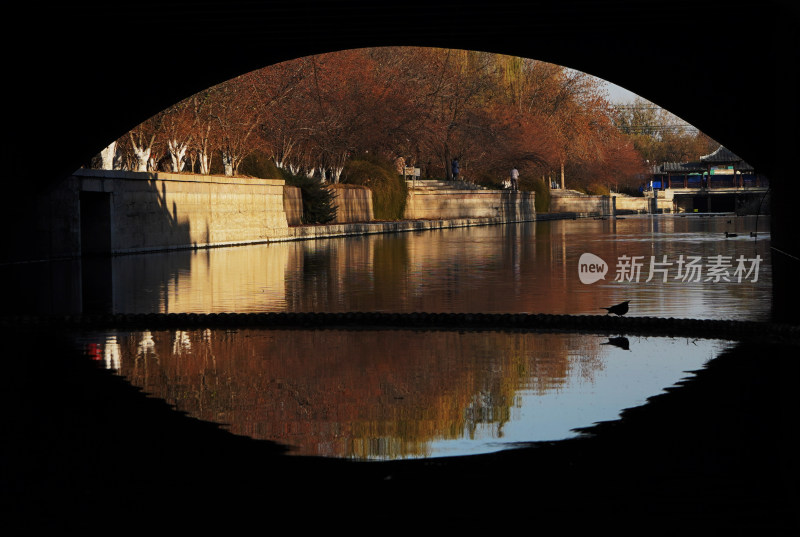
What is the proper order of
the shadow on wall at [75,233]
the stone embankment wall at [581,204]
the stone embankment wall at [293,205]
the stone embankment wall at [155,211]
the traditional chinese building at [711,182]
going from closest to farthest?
the shadow on wall at [75,233] → the stone embankment wall at [155,211] → the stone embankment wall at [293,205] → the stone embankment wall at [581,204] → the traditional chinese building at [711,182]

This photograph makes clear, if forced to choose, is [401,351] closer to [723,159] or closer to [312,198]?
[312,198]

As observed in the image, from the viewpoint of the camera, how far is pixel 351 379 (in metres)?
10.0

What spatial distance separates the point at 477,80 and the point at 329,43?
62.4m

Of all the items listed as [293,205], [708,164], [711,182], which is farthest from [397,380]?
[711,182]

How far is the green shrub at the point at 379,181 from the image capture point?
61969mm

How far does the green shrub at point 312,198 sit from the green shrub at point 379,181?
9.93 meters

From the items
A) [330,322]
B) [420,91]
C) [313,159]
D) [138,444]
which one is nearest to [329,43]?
[330,322]

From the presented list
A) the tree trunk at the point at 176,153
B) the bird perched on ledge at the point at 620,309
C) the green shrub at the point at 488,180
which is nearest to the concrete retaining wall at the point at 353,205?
the tree trunk at the point at 176,153

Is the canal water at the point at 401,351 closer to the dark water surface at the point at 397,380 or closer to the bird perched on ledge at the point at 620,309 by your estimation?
the dark water surface at the point at 397,380

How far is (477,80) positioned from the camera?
87.8 meters

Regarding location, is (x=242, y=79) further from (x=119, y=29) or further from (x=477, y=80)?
(x=477, y=80)

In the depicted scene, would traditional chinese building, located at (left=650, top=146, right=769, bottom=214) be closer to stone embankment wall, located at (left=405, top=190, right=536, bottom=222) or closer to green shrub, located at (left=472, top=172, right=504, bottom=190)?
green shrub, located at (left=472, top=172, right=504, bottom=190)

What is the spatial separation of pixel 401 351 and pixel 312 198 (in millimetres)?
39508

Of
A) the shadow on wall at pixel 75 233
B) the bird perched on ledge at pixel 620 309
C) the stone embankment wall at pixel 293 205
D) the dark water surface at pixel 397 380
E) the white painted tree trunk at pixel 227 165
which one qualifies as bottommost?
the dark water surface at pixel 397 380
